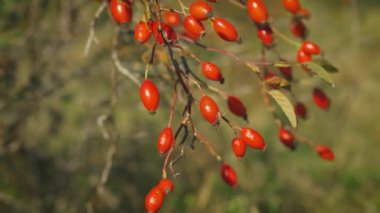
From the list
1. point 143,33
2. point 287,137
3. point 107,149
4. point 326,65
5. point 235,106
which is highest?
point 143,33

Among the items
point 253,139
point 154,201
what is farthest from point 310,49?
point 154,201

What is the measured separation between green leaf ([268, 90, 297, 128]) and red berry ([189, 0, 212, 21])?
0.90ft

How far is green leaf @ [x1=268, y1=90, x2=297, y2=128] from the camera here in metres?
1.48

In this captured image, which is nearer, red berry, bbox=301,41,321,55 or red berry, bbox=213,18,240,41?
red berry, bbox=213,18,240,41

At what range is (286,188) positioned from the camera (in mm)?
3504

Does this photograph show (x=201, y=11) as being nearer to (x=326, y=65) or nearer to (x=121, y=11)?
(x=121, y=11)

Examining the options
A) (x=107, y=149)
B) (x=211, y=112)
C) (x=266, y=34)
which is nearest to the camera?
(x=211, y=112)

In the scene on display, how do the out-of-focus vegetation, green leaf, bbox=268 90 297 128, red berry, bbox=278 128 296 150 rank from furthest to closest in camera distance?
the out-of-focus vegetation < red berry, bbox=278 128 296 150 < green leaf, bbox=268 90 297 128

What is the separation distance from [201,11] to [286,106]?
0.32 m

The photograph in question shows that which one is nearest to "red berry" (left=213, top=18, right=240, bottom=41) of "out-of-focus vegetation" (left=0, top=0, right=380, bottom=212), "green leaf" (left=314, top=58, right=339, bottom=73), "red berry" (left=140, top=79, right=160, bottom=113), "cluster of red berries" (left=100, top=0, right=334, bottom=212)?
"cluster of red berries" (left=100, top=0, right=334, bottom=212)

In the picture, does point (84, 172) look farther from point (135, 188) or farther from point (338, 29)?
point (338, 29)

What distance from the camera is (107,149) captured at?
363cm

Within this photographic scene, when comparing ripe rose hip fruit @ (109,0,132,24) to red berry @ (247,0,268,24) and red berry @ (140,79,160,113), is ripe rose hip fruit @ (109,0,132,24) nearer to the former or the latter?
red berry @ (140,79,160,113)

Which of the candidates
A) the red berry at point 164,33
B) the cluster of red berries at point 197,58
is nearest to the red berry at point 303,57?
the cluster of red berries at point 197,58
